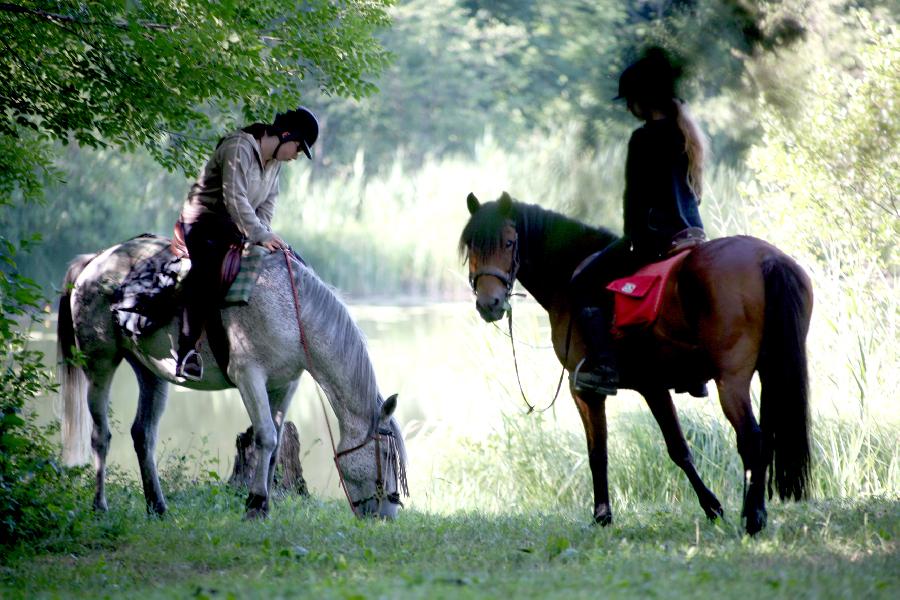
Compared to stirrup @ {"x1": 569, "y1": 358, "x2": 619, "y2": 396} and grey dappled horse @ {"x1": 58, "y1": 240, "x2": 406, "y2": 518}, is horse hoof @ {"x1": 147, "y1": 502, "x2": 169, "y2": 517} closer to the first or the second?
grey dappled horse @ {"x1": 58, "y1": 240, "x2": 406, "y2": 518}

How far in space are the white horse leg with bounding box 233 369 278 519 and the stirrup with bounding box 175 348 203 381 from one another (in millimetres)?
294

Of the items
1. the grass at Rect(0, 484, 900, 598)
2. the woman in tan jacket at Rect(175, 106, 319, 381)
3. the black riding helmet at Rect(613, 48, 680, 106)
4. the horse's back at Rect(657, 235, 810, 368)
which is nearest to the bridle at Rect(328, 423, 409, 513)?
the grass at Rect(0, 484, 900, 598)

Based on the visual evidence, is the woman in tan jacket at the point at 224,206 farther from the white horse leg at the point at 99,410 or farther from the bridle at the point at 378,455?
the white horse leg at the point at 99,410

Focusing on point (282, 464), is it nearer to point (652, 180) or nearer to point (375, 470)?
point (375, 470)

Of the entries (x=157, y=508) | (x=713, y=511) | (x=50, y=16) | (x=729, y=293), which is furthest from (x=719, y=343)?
(x=50, y=16)

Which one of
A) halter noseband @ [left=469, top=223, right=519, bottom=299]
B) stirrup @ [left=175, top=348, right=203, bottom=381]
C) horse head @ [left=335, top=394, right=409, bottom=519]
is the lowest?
horse head @ [left=335, top=394, right=409, bottom=519]

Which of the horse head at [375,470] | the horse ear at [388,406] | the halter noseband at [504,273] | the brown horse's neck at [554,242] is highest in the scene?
the brown horse's neck at [554,242]

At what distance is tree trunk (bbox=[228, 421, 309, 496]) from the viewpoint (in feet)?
30.7

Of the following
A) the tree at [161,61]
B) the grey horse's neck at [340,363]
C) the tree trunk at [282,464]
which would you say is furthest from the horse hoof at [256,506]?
the tree at [161,61]

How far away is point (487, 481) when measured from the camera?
35.6ft

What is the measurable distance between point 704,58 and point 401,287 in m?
11.8

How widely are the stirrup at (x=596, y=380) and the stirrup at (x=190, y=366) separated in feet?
8.17

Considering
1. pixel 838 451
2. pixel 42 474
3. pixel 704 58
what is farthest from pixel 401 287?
pixel 42 474

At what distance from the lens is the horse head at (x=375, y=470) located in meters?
7.27
